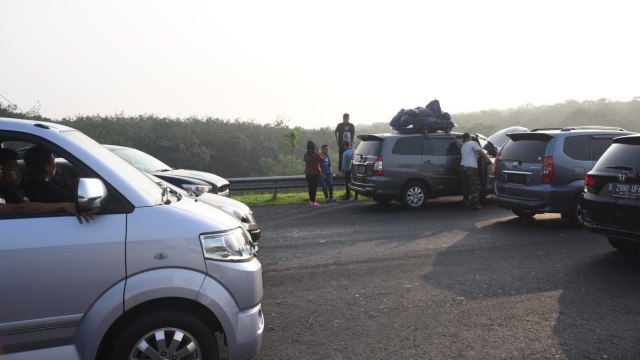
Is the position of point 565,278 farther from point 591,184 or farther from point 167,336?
point 167,336

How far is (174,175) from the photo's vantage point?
9648 millimetres

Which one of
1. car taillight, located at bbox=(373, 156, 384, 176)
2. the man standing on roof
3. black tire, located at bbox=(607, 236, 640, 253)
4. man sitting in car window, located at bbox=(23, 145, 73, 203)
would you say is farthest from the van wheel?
man sitting in car window, located at bbox=(23, 145, 73, 203)

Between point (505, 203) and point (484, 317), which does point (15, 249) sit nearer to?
point (484, 317)

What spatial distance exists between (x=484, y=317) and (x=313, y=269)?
2.55m

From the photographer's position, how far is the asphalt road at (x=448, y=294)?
4.37m

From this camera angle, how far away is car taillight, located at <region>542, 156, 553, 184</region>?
9.19m

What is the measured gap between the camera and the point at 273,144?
51719mm

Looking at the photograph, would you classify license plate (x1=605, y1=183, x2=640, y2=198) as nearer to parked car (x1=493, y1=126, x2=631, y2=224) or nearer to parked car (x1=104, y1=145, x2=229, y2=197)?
parked car (x1=493, y1=126, x2=631, y2=224)

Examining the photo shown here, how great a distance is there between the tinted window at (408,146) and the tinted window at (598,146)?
3.95 meters

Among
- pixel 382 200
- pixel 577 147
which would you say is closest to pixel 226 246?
pixel 577 147

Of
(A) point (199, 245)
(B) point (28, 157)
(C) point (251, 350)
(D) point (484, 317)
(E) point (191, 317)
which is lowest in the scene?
(D) point (484, 317)

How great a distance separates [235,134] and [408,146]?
4016 centimetres

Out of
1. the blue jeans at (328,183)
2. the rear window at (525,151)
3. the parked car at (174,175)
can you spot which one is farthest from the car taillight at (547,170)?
the blue jeans at (328,183)

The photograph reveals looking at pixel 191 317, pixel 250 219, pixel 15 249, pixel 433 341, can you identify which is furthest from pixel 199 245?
pixel 250 219
